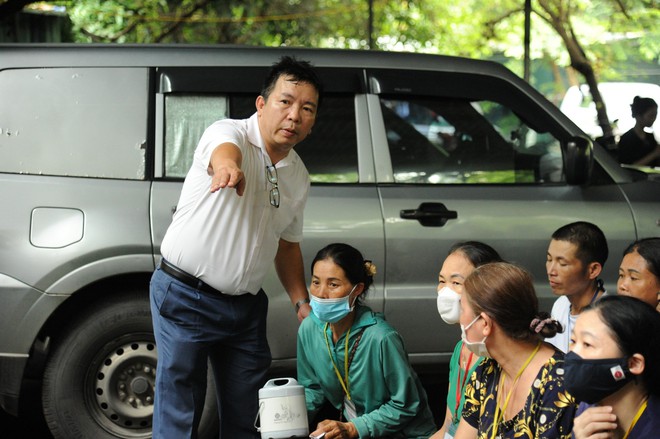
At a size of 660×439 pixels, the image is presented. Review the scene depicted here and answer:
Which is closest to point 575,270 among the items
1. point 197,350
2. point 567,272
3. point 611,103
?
point 567,272

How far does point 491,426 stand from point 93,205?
261 centimetres

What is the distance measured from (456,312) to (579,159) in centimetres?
190

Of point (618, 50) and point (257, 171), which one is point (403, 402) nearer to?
point (257, 171)

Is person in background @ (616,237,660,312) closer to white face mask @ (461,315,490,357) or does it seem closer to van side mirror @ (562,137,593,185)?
white face mask @ (461,315,490,357)

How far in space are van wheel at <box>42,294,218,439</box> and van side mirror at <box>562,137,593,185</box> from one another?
2.19 metres

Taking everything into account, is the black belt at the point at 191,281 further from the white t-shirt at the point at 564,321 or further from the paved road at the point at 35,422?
the paved road at the point at 35,422

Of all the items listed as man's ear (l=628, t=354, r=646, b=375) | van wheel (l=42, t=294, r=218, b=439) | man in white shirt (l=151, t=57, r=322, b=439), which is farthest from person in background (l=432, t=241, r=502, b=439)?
van wheel (l=42, t=294, r=218, b=439)

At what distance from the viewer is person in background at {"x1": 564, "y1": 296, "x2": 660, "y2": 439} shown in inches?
109

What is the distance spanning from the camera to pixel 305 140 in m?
5.43

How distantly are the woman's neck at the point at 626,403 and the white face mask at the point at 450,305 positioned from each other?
3.31 feet

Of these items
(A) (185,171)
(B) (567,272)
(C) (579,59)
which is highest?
(C) (579,59)

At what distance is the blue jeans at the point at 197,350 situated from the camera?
12.9 ft

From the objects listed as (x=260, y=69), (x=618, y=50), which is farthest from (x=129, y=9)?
(x=260, y=69)

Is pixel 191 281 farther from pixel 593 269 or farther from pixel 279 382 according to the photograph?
pixel 593 269
